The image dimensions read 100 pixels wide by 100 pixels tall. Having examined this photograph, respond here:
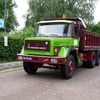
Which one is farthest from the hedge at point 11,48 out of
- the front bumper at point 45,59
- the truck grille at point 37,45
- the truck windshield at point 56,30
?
the front bumper at point 45,59

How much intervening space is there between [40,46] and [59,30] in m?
1.25

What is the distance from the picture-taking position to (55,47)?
8.77m

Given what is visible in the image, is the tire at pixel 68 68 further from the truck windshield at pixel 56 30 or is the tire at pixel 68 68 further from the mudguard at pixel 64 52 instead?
the truck windshield at pixel 56 30

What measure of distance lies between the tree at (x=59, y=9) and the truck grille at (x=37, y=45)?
793 inches

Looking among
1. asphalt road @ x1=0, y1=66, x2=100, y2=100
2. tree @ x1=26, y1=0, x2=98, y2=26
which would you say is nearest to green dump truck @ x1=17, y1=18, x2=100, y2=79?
asphalt road @ x1=0, y1=66, x2=100, y2=100

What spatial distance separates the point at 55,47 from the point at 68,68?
102 centimetres

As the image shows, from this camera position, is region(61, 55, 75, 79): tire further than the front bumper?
Yes

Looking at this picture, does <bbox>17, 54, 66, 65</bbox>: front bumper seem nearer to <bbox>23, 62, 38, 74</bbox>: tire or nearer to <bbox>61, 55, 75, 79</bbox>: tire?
<bbox>61, 55, 75, 79</bbox>: tire

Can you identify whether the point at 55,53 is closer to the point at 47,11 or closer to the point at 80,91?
the point at 80,91

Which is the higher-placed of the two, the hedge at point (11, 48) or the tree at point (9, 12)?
the tree at point (9, 12)

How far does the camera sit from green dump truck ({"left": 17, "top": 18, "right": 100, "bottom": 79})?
864 cm

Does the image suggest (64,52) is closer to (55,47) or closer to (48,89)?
(55,47)

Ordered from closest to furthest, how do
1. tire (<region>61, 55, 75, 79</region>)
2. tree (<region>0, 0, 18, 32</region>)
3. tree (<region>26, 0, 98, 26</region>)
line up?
tire (<region>61, 55, 75, 79</region>) → tree (<region>26, 0, 98, 26</region>) → tree (<region>0, 0, 18, 32</region>)

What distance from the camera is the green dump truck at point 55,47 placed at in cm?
864
